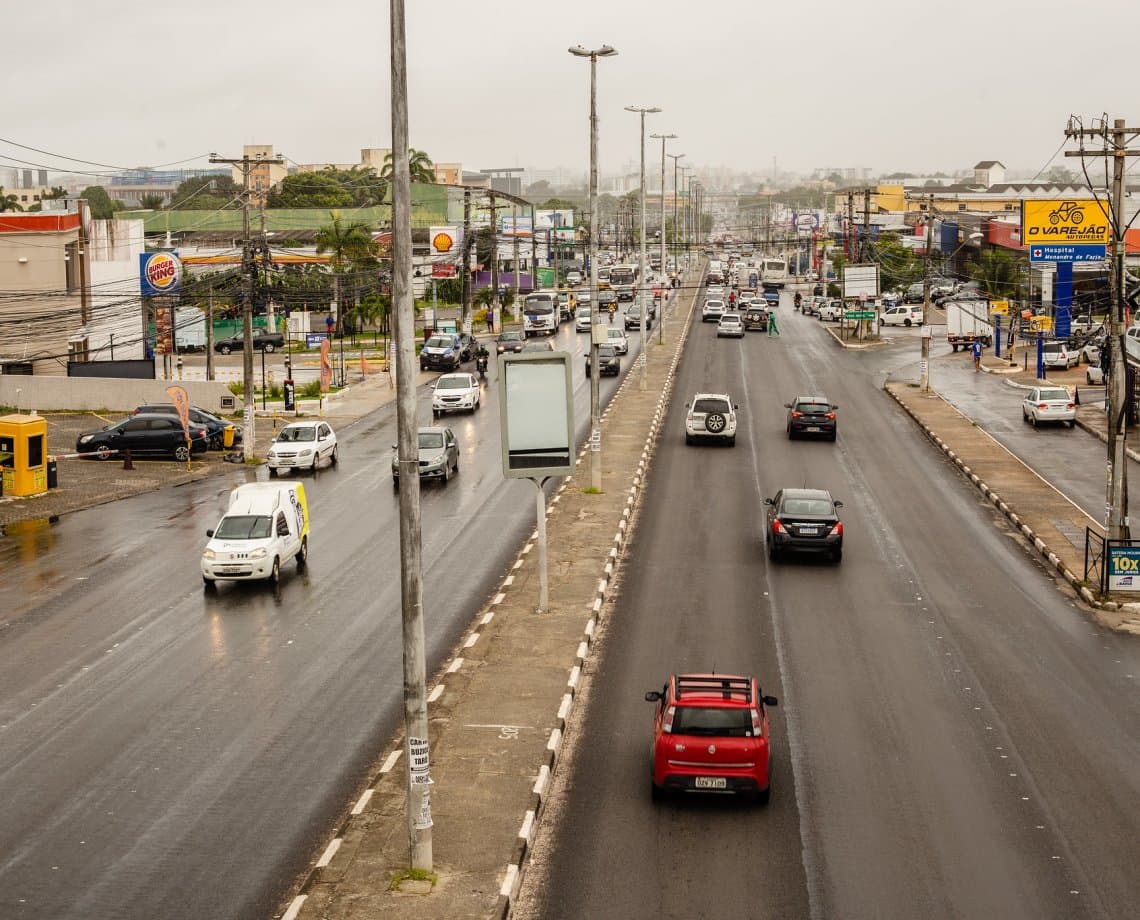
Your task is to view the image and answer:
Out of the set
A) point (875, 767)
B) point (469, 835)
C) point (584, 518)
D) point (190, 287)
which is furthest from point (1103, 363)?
point (190, 287)

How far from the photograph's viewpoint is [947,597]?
28.5 m

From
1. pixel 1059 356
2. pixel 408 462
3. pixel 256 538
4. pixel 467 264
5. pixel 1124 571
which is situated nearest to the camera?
pixel 408 462

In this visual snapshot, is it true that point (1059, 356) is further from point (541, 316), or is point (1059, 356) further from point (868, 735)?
point (868, 735)

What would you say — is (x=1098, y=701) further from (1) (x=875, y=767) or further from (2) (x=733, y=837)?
(2) (x=733, y=837)

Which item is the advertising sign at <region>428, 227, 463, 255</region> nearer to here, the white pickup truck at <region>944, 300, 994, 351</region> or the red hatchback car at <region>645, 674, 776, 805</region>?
the white pickup truck at <region>944, 300, 994, 351</region>

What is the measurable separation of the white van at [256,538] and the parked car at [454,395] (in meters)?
25.9

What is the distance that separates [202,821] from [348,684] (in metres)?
5.84

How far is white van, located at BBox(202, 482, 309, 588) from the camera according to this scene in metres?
29.1

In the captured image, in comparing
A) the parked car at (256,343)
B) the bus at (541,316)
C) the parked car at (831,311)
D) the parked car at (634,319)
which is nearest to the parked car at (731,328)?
the parked car at (634,319)

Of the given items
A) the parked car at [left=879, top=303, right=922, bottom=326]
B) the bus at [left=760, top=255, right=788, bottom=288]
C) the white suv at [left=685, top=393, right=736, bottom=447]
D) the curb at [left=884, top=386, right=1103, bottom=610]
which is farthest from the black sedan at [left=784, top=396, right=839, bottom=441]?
the bus at [left=760, top=255, right=788, bottom=288]

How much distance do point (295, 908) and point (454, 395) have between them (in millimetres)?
44028

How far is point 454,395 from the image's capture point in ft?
188

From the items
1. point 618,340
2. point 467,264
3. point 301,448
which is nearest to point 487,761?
point 301,448

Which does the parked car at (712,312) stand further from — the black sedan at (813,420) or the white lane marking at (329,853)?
the white lane marking at (329,853)
